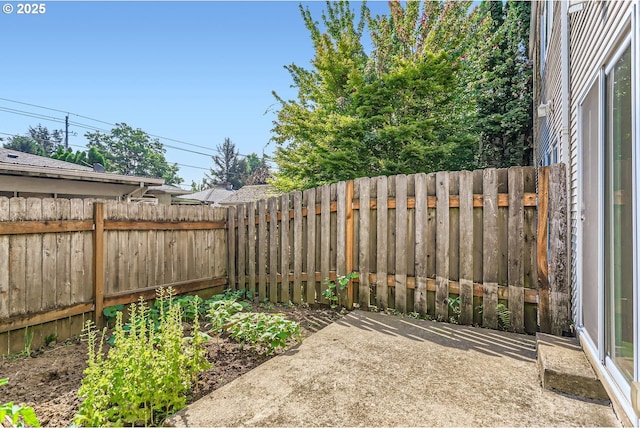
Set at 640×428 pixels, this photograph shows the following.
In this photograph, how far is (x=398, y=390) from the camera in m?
1.93

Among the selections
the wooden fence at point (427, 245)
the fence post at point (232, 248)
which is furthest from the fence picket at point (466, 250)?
the fence post at point (232, 248)

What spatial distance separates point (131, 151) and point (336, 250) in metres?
49.1

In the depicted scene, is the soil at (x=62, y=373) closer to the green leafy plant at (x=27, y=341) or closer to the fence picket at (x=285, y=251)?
the green leafy plant at (x=27, y=341)

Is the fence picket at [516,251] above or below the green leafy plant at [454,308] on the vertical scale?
above

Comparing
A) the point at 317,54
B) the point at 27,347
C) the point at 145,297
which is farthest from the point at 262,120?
the point at 27,347

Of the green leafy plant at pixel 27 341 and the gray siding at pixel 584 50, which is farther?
the green leafy plant at pixel 27 341

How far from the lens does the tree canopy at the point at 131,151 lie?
1690 inches

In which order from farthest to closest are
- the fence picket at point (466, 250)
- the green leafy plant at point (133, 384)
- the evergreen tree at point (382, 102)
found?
the evergreen tree at point (382, 102) < the fence picket at point (466, 250) < the green leafy plant at point (133, 384)

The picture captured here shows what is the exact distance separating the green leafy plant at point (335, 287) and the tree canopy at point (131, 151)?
45.6m

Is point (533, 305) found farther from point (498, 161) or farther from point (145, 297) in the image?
point (498, 161)

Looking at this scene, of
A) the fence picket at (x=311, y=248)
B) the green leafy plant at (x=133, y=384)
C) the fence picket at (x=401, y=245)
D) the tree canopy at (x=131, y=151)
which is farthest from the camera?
the tree canopy at (x=131, y=151)

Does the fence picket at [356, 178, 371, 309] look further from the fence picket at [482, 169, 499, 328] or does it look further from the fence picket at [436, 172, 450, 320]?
the fence picket at [482, 169, 499, 328]

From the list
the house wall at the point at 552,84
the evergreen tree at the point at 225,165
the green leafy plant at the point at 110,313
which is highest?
the evergreen tree at the point at 225,165

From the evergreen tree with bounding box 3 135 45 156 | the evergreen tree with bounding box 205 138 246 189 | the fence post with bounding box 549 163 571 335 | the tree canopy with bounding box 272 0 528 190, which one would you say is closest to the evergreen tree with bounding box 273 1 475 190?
the tree canopy with bounding box 272 0 528 190
